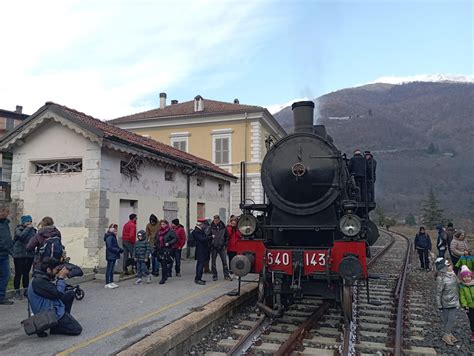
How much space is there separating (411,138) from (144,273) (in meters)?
112

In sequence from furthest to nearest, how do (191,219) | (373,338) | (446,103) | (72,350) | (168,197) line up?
1. (446,103)
2. (191,219)
3. (168,197)
4. (373,338)
5. (72,350)

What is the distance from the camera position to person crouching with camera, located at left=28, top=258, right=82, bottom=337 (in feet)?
16.6

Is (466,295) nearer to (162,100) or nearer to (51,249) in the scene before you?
(51,249)

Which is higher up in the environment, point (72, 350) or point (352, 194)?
point (352, 194)

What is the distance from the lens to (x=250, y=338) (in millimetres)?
5602

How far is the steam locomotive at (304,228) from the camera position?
600 cm

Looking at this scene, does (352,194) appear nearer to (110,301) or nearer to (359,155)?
(359,155)

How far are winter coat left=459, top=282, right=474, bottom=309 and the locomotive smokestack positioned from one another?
137 inches

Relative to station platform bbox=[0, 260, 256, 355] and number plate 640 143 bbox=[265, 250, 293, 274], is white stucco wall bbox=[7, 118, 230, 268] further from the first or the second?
number plate 640 143 bbox=[265, 250, 293, 274]

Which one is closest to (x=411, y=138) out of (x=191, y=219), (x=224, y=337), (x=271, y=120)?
(x=271, y=120)

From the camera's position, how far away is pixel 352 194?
7.49 metres

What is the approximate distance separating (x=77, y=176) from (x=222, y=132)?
17140 mm

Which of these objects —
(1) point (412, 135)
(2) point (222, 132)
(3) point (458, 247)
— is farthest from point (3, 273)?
(1) point (412, 135)

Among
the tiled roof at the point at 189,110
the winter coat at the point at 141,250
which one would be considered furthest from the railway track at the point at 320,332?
the tiled roof at the point at 189,110
